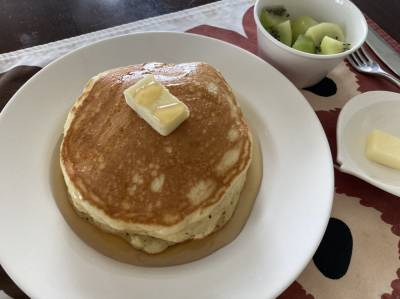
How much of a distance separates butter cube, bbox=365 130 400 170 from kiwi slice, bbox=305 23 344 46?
1.11 ft

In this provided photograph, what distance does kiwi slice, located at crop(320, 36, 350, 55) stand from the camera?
124cm

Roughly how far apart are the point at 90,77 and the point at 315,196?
2.32 ft

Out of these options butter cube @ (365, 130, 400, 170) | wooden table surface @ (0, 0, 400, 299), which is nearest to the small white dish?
butter cube @ (365, 130, 400, 170)

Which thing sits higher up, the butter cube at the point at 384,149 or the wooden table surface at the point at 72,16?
the wooden table surface at the point at 72,16

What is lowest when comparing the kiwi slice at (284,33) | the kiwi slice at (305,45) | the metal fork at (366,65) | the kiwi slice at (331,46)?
the metal fork at (366,65)

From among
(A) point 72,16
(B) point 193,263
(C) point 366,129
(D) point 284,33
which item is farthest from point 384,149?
(A) point 72,16

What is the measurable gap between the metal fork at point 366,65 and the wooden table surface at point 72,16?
0.22 metres

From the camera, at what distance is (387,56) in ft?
4.84

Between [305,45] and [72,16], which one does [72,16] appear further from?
[305,45]

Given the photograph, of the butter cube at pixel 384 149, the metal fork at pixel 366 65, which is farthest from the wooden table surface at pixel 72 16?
the butter cube at pixel 384 149

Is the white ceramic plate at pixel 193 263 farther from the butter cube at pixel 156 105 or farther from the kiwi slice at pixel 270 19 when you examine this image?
the butter cube at pixel 156 105

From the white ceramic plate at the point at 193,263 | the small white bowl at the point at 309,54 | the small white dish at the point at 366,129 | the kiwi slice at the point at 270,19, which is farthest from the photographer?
the kiwi slice at the point at 270,19

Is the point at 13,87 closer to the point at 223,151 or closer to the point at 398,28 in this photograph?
the point at 223,151

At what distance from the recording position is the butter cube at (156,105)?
933mm
